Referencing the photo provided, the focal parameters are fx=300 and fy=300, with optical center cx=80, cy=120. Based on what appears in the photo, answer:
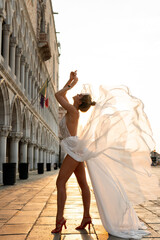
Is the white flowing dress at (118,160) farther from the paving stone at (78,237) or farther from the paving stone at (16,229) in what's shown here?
the paving stone at (16,229)

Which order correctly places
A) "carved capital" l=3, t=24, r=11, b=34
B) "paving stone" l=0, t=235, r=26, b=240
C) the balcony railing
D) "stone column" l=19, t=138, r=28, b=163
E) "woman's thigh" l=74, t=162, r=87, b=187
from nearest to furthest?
"paving stone" l=0, t=235, r=26, b=240, "woman's thigh" l=74, t=162, r=87, b=187, "carved capital" l=3, t=24, r=11, b=34, "stone column" l=19, t=138, r=28, b=163, the balcony railing

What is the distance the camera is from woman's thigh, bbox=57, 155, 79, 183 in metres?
3.98

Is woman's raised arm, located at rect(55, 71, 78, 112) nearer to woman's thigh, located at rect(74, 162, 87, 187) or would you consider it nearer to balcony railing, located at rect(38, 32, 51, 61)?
woman's thigh, located at rect(74, 162, 87, 187)

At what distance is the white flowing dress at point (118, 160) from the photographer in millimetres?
3895

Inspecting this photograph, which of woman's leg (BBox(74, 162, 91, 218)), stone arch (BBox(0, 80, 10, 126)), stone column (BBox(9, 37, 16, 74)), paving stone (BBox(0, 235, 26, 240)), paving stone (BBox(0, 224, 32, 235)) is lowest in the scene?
paving stone (BBox(0, 224, 32, 235))

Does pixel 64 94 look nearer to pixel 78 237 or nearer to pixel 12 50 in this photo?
pixel 78 237

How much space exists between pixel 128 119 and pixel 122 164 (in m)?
0.60

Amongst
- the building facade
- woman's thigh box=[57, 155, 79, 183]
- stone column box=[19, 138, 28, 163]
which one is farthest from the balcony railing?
woman's thigh box=[57, 155, 79, 183]

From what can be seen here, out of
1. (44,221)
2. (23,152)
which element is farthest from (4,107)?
(44,221)

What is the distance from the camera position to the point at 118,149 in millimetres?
3961

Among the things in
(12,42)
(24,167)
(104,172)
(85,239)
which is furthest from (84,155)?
(12,42)

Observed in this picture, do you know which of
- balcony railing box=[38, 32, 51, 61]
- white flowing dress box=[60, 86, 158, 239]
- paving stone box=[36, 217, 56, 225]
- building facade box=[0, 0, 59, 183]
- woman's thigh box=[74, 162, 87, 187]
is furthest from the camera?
balcony railing box=[38, 32, 51, 61]

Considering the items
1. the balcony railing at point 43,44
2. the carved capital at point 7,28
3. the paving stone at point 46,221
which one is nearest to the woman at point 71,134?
the paving stone at point 46,221

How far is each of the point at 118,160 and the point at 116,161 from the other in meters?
0.03
